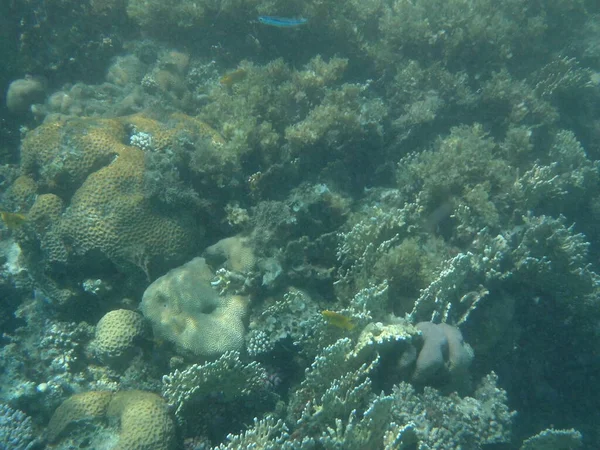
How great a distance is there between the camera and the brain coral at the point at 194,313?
4.57m

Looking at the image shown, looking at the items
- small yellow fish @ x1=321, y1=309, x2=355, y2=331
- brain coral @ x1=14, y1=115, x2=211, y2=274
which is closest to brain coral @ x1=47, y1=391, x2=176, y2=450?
brain coral @ x1=14, y1=115, x2=211, y2=274

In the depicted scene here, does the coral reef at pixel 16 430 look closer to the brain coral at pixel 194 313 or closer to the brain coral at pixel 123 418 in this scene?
the brain coral at pixel 123 418

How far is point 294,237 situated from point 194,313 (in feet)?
5.44

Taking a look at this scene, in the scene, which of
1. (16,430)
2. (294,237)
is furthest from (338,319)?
(16,430)

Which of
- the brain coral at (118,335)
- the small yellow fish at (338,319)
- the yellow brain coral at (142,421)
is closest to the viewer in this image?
the yellow brain coral at (142,421)

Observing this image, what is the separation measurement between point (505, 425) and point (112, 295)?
531 cm

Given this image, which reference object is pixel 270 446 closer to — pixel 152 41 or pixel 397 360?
pixel 397 360

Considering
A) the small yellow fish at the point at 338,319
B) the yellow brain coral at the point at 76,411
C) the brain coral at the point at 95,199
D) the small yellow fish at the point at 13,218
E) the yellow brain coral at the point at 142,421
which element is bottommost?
the yellow brain coral at the point at 76,411

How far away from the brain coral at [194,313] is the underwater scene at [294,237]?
3cm

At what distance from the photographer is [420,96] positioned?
24.1 ft

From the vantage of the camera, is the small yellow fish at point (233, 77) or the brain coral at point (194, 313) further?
the small yellow fish at point (233, 77)

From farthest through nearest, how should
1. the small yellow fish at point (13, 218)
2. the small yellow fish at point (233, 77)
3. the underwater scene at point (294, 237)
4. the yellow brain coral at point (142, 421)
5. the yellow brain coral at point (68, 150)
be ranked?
the small yellow fish at point (233, 77) → the yellow brain coral at point (68, 150) → the small yellow fish at point (13, 218) → the underwater scene at point (294, 237) → the yellow brain coral at point (142, 421)

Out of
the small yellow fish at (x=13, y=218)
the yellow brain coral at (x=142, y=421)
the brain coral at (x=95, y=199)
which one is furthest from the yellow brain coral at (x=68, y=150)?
the yellow brain coral at (x=142, y=421)

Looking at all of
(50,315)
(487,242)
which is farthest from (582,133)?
(50,315)
